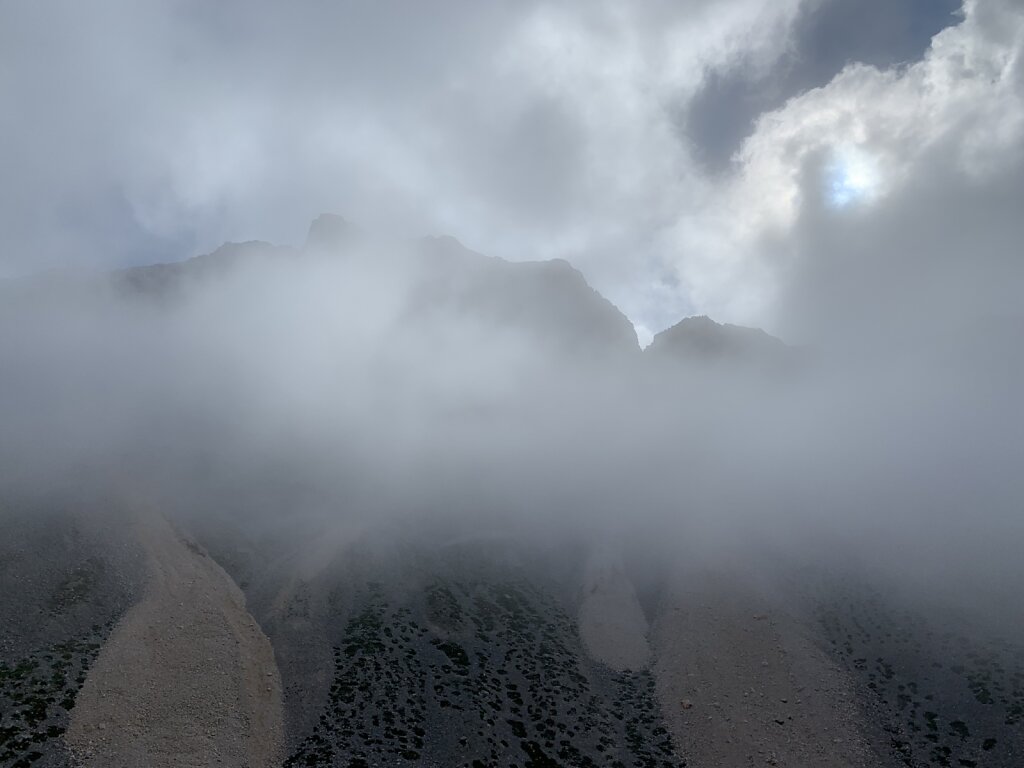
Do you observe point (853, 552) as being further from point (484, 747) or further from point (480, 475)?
point (480, 475)

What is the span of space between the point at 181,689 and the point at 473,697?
26919 mm

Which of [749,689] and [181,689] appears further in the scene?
[749,689]

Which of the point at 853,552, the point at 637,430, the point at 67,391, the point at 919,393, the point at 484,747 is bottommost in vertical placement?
the point at 484,747

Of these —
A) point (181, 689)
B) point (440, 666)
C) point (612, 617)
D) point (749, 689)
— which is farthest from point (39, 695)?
point (749, 689)

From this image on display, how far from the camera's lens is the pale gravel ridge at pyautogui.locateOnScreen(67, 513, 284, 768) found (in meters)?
43.6

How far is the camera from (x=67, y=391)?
12788 cm

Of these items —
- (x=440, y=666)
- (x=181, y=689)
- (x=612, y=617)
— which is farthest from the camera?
(x=612, y=617)

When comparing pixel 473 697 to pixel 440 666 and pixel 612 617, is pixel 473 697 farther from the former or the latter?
pixel 612 617

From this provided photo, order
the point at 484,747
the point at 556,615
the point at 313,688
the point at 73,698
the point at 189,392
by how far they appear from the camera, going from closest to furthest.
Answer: the point at 73,698
the point at 484,747
the point at 313,688
the point at 556,615
the point at 189,392

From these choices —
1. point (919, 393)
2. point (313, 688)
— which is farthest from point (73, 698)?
point (919, 393)

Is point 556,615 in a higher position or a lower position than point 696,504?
lower

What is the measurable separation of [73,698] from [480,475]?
8616cm

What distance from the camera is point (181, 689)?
4984 centimetres

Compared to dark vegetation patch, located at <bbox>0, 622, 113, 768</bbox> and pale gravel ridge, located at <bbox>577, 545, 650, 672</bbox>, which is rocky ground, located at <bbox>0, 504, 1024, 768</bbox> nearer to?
dark vegetation patch, located at <bbox>0, 622, 113, 768</bbox>
